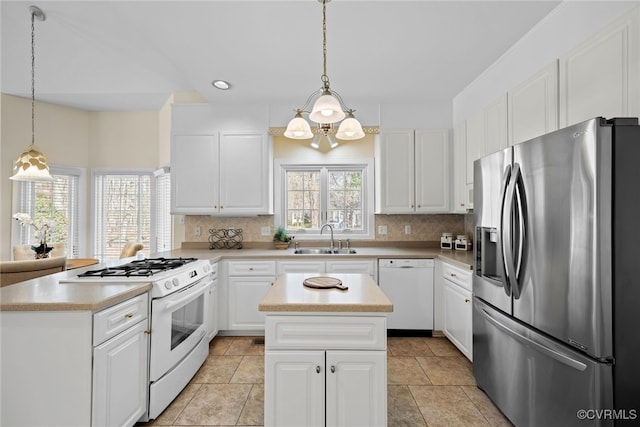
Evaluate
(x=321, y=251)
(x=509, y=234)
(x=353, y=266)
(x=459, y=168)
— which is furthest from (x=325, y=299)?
(x=459, y=168)

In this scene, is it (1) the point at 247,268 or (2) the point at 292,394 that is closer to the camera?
(2) the point at 292,394

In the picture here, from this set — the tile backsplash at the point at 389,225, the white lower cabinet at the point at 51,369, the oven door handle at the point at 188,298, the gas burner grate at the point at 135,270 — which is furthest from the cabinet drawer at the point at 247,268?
the white lower cabinet at the point at 51,369

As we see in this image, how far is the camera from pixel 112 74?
3277mm

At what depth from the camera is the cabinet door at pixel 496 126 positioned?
2.36 metres

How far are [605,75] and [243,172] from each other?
3.00 m

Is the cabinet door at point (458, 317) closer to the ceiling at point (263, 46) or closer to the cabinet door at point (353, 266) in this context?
the cabinet door at point (353, 266)

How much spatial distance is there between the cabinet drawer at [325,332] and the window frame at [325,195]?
2.36 m

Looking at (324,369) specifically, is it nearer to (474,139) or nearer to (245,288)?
(245,288)

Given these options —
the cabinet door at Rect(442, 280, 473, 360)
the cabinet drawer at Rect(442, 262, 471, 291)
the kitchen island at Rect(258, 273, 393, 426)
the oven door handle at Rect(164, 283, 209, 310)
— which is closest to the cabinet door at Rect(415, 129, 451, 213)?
the cabinet drawer at Rect(442, 262, 471, 291)

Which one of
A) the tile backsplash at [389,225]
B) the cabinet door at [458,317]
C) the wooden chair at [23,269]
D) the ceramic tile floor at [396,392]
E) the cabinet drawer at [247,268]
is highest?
the tile backsplash at [389,225]

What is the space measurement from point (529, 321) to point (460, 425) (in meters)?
0.81

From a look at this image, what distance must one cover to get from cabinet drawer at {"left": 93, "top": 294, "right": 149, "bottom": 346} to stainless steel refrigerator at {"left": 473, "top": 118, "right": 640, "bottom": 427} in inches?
84.9

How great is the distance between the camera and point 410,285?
314 centimetres

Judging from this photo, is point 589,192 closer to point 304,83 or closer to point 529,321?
point 529,321
